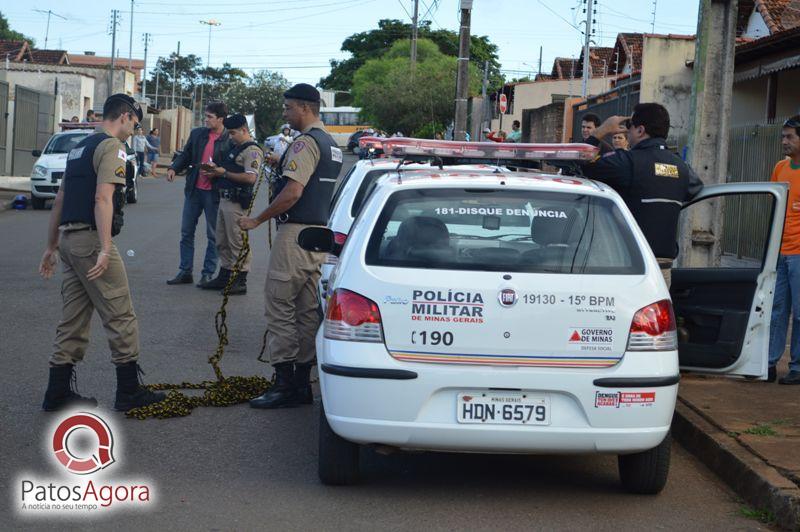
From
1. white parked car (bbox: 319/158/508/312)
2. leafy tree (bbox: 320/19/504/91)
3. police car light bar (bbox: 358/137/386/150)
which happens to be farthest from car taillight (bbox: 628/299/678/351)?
leafy tree (bbox: 320/19/504/91)

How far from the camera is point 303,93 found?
7.47 m

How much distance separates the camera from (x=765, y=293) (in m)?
7.32

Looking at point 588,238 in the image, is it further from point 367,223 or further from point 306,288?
point 306,288

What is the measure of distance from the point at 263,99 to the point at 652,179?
324 feet

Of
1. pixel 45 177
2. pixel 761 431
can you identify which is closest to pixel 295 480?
pixel 761 431

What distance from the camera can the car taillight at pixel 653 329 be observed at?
5.29 meters

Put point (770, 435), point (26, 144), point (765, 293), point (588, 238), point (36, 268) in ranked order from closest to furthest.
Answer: point (588, 238)
point (770, 435)
point (765, 293)
point (36, 268)
point (26, 144)

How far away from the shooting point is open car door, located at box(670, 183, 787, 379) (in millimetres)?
7238

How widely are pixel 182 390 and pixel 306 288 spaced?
1.20 metres

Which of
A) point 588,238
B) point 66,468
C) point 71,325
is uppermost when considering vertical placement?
point 588,238

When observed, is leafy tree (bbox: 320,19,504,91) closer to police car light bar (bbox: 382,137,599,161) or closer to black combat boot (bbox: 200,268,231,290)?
black combat boot (bbox: 200,268,231,290)

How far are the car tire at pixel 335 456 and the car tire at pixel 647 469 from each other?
137 centimetres

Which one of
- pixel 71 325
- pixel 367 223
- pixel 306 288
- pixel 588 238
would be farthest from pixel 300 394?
pixel 588 238

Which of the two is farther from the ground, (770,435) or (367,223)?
(367,223)
